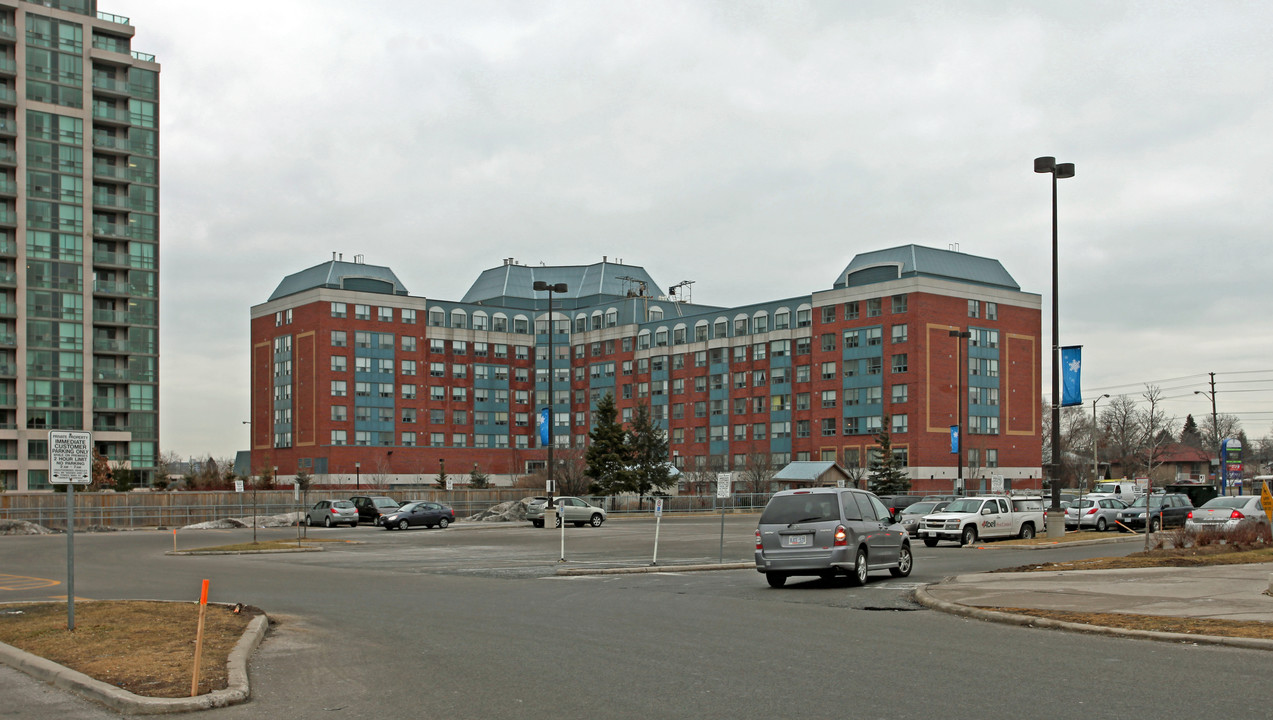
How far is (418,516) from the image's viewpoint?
54.8m

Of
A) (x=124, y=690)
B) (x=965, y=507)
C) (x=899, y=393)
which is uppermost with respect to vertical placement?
(x=899, y=393)

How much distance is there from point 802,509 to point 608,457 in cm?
5766

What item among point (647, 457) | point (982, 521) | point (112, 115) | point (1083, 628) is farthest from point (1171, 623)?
point (112, 115)

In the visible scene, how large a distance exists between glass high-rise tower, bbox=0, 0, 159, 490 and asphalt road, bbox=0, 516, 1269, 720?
70.0 metres

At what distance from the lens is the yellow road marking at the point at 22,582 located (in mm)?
21875

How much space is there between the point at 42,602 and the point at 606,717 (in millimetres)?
12733

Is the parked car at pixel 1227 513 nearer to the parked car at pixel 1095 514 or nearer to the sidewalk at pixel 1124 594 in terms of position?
the parked car at pixel 1095 514

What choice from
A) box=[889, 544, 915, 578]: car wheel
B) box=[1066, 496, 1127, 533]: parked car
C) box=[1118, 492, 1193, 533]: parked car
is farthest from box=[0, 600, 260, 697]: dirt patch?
box=[1118, 492, 1193, 533]: parked car

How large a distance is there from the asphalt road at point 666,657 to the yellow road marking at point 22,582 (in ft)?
0.99

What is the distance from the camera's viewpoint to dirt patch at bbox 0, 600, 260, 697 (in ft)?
34.2

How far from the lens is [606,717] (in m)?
8.69

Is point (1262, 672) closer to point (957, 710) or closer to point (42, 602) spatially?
point (957, 710)

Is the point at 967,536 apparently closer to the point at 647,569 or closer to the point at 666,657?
the point at 647,569

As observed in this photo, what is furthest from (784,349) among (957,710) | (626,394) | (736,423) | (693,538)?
(957,710)
